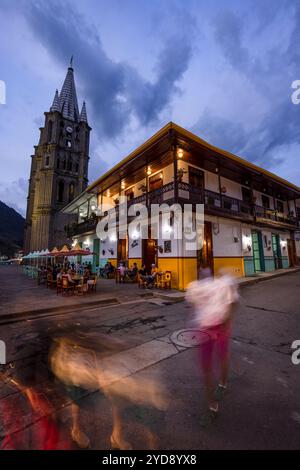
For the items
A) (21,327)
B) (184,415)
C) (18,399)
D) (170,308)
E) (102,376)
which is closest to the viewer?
(184,415)

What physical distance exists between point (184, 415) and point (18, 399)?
7.26 ft

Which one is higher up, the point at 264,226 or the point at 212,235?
the point at 264,226

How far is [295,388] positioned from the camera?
2.93 meters

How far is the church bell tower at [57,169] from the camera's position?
136ft

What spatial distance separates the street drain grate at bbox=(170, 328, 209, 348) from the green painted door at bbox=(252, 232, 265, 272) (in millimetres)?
14673

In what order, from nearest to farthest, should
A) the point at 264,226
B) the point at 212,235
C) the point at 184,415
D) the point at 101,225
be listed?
the point at 184,415, the point at 212,235, the point at 264,226, the point at 101,225

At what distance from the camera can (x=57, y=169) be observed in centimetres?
4497

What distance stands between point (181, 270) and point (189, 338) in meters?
6.69

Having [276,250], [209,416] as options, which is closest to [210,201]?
[276,250]

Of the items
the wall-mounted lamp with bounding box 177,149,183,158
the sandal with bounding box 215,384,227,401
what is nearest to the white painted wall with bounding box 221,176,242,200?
the wall-mounted lamp with bounding box 177,149,183,158

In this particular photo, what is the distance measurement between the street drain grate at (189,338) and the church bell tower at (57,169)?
40577 mm

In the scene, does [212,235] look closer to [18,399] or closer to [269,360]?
[269,360]

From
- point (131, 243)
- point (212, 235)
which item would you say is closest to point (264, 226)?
point (212, 235)

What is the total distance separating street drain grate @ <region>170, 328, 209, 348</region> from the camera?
4539 millimetres
